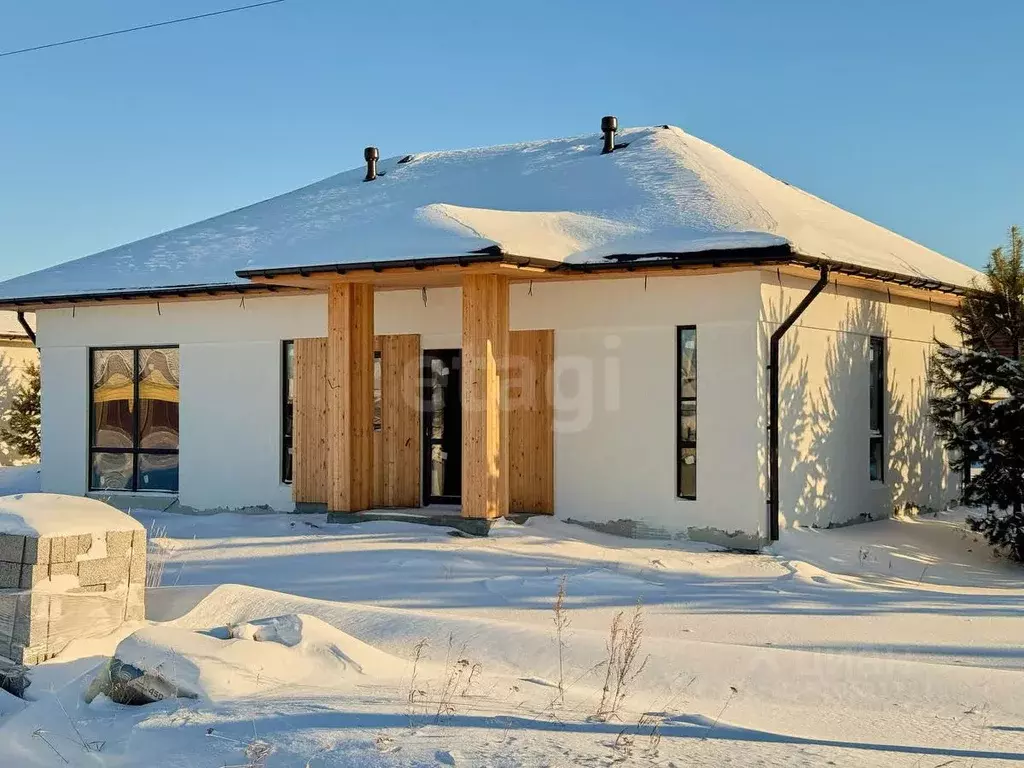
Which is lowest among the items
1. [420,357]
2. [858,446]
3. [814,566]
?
[814,566]

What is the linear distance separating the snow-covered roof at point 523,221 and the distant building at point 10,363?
32.0ft

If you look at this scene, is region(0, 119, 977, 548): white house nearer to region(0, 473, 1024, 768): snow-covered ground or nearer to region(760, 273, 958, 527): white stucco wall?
region(760, 273, 958, 527): white stucco wall

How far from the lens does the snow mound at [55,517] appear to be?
727 cm

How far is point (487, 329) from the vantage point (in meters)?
13.0

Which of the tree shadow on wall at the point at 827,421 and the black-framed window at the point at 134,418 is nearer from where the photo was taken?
the tree shadow on wall at the point at 827,421

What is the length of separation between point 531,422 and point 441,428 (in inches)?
63.1

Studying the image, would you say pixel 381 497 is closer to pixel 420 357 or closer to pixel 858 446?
pixel 420 357

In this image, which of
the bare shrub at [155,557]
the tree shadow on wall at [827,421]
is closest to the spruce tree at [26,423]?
the bare shrub at [155,557]

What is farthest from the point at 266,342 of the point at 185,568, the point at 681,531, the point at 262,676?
the point at 262,676

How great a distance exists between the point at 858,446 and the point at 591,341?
13.1ft

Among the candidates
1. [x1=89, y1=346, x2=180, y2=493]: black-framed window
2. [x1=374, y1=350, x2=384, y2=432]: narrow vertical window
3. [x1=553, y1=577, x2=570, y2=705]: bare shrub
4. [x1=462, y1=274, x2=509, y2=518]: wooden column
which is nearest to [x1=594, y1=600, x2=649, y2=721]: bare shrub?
[x1=553, y1=577, x2=570, y2=705]: bare shrub

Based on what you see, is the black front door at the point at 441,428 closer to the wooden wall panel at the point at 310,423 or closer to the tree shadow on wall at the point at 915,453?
the wooden wall panel at the point at 310,423

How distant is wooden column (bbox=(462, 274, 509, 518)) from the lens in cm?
1298

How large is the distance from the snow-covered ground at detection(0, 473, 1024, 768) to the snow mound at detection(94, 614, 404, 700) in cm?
2
